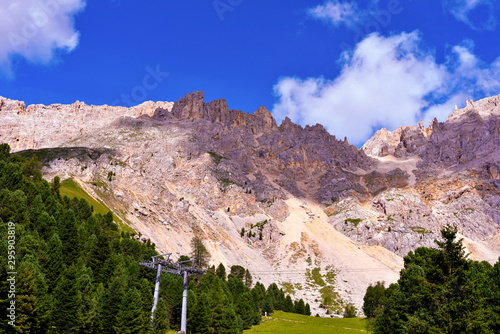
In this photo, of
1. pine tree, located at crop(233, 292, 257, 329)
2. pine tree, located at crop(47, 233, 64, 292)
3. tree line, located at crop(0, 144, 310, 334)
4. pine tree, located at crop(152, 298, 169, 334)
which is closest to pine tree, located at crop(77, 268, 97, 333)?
tree line, located at crop(0, 144, 310, 334)

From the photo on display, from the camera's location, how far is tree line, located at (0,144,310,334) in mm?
42406

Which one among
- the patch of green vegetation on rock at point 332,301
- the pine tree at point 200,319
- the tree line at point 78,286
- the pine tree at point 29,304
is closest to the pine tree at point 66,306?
the tree line at point 78,286

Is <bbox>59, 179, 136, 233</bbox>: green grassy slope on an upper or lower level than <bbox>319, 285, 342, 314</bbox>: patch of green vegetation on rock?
upper

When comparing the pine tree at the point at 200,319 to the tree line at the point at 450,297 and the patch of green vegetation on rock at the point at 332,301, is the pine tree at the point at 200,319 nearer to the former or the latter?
the tree line at the point at 450,297

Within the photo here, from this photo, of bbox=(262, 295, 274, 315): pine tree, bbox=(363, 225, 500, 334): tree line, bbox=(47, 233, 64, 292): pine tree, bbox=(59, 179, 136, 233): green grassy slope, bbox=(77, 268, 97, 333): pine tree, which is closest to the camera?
bbox=(363, 225, 500, 334): tree line

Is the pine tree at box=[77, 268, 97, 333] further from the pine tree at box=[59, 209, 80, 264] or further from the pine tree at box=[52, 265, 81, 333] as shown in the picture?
the pine tree at box=[59, 209, 80, 264]

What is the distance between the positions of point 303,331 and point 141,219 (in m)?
135

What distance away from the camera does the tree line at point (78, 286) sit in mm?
42406

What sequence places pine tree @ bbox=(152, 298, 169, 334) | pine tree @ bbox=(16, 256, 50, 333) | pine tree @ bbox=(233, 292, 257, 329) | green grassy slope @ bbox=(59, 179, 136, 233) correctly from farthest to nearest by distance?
green grassy slope @ bbox=(59, 179, 136, 233) → pine tree @ bbox=(233, 292, 257, 329) → pine tree @ bbox=(152, 298, 169, 334) → pine tree @ bbox=(16, 256, 50, 333)

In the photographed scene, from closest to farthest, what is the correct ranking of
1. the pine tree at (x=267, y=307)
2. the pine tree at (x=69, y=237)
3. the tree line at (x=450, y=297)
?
the tree line at (x=450, y=297) → the pine tree at (x=69, y=237) → the pine tree at (x=267, y=307)

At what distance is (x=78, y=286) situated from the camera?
52719mm

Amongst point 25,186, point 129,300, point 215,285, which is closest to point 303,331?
point 215,285

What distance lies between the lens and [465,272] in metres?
29.2

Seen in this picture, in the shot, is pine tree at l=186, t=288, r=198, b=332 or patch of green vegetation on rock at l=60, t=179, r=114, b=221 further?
patch of green vegetation on rock at l=60, t=179, r=114, b=221
